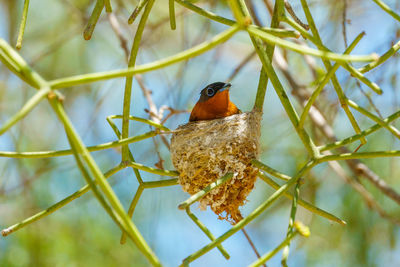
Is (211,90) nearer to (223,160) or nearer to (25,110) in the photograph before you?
(223,160)

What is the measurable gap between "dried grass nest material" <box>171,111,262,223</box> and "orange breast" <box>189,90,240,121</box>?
38.9 inches

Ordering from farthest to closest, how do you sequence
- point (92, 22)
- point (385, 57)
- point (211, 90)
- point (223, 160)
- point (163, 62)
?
point (211, 90) < point (223, 160) < point (92, 22) < point (385, 57) < point (163, 62)

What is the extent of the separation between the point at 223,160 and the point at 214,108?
1526 millimetres

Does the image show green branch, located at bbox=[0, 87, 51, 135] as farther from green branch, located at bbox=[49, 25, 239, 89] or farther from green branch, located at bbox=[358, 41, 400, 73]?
green branch, located at bbox=[358, 41, 400, 73]

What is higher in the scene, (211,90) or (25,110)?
(25,110)

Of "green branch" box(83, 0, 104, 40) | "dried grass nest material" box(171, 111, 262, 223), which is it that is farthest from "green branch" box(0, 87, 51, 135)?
"dried grass nest material" box(171, 111, 262, 223)

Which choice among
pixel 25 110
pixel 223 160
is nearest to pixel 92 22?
pixel 25 110

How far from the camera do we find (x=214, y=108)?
4543 mm

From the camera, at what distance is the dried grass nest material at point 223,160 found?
2.97 meters

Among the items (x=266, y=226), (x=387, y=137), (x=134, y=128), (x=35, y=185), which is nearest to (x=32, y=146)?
(x=35, y=185)

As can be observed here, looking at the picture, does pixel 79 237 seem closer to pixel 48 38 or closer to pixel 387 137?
pixel 48 38

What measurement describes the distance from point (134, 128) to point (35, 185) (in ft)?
4.08

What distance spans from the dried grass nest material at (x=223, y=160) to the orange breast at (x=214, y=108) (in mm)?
988

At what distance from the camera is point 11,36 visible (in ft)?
16.7
